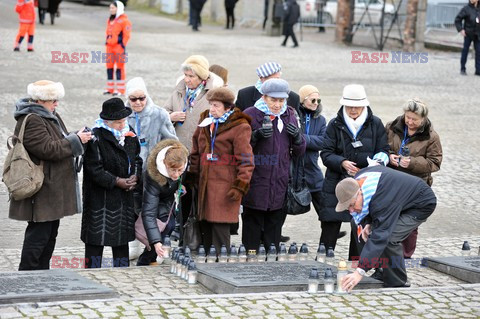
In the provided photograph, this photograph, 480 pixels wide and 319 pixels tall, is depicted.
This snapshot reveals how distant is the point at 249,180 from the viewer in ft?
30.0

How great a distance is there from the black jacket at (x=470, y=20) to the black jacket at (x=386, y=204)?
18393mm

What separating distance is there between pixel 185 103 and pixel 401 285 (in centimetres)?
313

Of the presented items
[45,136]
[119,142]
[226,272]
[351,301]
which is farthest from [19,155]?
[351,301]

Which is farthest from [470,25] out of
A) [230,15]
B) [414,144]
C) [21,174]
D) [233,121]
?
[21,174]

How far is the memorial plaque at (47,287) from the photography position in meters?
7.36

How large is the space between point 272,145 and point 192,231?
43.6 inches

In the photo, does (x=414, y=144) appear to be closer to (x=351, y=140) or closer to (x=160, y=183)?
(x=351, y=140)

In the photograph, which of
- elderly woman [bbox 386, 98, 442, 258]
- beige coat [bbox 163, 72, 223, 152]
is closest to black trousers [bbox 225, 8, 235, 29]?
beige coat [bbox 163, 72, 223, 152]

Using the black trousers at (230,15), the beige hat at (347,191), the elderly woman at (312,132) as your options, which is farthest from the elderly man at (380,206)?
the black trousers at (230,15)

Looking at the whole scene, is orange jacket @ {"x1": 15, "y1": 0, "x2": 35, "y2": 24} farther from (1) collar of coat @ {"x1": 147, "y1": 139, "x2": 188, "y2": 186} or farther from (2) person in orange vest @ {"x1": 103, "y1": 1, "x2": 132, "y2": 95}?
(1) collar of coat @ {"x1": 147, "y1": 139, "x2": 188, "y2": 186}

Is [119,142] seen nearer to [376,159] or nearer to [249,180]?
[249,180]

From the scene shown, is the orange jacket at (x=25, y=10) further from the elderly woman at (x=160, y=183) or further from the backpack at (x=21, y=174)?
the backpack at (x=21, y=174)

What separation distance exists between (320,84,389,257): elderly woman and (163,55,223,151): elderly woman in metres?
1.38

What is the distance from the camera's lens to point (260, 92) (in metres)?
10.1
